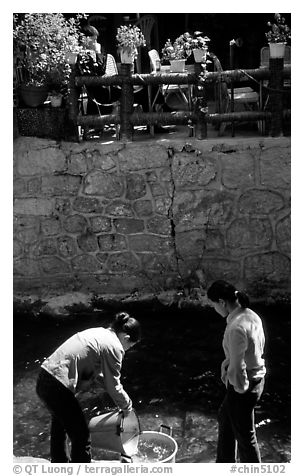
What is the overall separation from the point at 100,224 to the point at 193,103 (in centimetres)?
171

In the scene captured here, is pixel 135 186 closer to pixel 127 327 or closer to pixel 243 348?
pixel 127 327

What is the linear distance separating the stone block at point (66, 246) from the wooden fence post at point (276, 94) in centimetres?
255

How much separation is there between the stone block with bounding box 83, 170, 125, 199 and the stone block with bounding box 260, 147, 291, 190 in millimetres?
1571

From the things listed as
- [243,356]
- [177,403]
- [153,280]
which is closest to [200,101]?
[153,280]

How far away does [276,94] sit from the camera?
26.3 feet

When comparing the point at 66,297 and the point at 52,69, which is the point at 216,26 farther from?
the point at 66,297

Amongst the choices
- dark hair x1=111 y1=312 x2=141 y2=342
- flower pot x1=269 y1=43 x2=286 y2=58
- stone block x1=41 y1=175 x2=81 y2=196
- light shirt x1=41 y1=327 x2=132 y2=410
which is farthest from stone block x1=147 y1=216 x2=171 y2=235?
light shirt x1=41 y1=327 x2=132 y2=410

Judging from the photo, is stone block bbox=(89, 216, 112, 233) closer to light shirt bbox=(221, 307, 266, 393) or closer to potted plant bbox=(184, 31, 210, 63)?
potted plant bbox=(184, 31, 210, 63)

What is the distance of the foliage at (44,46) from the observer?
804cm

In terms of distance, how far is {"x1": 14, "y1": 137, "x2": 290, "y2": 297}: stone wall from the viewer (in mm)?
8039

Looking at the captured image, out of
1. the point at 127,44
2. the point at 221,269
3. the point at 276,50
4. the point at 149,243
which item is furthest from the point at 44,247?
the point at 276,50

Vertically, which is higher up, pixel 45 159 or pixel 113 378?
pixel 45 159

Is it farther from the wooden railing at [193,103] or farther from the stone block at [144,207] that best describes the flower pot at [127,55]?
the stone block at [144,207]

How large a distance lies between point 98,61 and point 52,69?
529 mm
